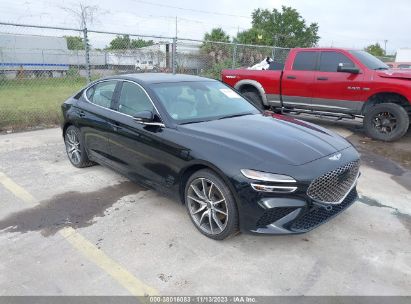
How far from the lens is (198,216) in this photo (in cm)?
368

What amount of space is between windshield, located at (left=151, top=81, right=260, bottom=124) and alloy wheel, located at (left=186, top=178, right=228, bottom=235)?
79cm

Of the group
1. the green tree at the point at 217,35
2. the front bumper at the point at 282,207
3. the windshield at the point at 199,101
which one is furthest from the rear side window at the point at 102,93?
the green tree at the point at 217,35

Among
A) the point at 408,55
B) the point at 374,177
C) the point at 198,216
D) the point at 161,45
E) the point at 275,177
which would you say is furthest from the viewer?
the point at 408,55

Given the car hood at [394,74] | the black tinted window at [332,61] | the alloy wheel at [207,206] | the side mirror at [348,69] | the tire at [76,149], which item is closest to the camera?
the alloy wheel at [207,206]

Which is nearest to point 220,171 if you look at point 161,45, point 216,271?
point 216,271

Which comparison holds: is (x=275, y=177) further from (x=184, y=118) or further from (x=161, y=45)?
(x=161, y=45)

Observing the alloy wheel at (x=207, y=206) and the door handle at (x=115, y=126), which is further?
the door handle at (x=115, y=126)

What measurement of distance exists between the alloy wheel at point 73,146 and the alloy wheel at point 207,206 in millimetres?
2547

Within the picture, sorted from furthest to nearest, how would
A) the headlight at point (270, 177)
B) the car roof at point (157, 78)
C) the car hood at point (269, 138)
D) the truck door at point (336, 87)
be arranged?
the truck door at point (336, 87), the car roof at point (157, 78), the car hood at point (269, 138), the headlight at point (270, 177)

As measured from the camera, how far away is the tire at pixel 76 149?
5.38 m

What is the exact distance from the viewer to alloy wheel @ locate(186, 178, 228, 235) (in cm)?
341

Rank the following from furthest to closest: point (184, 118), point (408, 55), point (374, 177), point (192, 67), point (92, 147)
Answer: point (408, 55) → point (192, 67) → point (374, 177) → point (92, 147) → point (184, 118)

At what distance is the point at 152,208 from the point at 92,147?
150cm

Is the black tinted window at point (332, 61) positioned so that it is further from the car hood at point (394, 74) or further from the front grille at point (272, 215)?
the front grille at point (272, 215)
